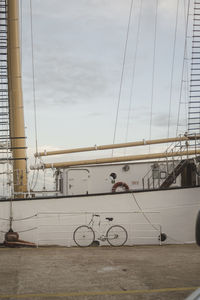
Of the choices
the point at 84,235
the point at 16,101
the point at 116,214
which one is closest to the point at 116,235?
the point at 116,214

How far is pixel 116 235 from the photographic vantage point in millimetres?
13664

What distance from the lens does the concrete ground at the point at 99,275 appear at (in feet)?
21.3

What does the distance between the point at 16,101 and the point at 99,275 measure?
1058cm

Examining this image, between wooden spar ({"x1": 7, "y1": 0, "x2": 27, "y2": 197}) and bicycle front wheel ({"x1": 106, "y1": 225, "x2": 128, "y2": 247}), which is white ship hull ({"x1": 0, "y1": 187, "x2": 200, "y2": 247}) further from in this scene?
wooden spar ({"x1": 7, "y1": 0, "x2": 27, "y2": 197})

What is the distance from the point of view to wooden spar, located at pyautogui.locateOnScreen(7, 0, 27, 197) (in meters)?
16.1

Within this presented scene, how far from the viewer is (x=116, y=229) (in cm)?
1378

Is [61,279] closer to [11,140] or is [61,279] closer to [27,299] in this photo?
[27,299]

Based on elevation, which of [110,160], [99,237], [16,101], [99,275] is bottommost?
[99,237]

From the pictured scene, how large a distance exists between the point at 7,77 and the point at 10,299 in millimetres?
12897

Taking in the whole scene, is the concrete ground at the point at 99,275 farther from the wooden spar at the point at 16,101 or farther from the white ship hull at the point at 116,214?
the wooden spar at the point at 16,101

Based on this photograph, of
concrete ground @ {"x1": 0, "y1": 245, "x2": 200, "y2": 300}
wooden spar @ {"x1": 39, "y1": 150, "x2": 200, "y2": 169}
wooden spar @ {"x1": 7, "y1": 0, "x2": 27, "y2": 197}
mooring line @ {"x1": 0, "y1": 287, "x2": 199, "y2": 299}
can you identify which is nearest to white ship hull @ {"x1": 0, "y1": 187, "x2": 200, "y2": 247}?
wooden spar @ {"x1": 7, "y1": 0, "x2": 27, "y2": 197}

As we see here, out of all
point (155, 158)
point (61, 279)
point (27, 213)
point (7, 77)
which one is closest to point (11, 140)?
point (7, 77)

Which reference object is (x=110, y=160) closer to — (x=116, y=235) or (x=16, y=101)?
(x=116, y=235)

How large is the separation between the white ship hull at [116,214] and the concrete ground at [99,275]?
8.42ft
